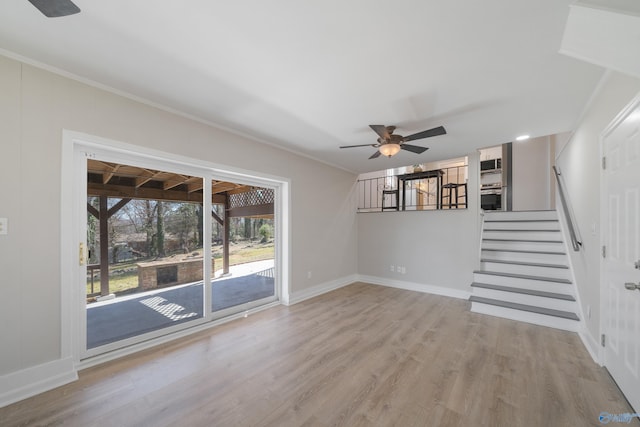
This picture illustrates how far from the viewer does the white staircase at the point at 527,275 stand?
3373 mm

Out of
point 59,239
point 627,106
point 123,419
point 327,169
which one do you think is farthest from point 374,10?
point 327,169

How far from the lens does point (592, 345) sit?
259 cm

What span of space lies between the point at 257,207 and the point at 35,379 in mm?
2867

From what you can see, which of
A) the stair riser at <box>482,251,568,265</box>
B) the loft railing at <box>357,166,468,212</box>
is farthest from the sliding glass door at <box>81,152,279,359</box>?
the stair riser at <box>482,251,568,265</box>

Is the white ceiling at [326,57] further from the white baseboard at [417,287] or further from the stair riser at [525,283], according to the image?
the white baseboard at [417,287]

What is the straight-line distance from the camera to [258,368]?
2369 mm

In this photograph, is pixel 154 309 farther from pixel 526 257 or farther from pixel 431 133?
pixel 526 257

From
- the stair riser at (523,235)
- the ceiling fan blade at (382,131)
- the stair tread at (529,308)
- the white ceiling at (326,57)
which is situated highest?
the white ceiling at (326,57)

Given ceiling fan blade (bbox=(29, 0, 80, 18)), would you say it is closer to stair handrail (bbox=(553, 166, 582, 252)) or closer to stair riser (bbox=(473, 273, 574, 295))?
stair handrail (bbox=(553, 166, 582, 252))

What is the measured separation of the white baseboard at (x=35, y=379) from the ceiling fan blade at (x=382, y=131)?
145 inches

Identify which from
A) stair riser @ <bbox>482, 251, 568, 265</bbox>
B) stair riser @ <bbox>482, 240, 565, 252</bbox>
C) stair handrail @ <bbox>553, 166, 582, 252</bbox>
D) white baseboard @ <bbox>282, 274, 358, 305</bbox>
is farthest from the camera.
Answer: white baseboard @ <bbox>282, 274, 358, 305</bbox>

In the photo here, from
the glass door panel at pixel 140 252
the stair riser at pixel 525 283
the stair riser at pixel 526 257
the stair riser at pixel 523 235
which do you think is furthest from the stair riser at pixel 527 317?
the glass door panel at pixel 140 252

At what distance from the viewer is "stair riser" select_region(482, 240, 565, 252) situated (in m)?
4.18

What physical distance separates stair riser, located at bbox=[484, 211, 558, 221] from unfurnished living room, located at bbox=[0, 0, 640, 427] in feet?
4.41
